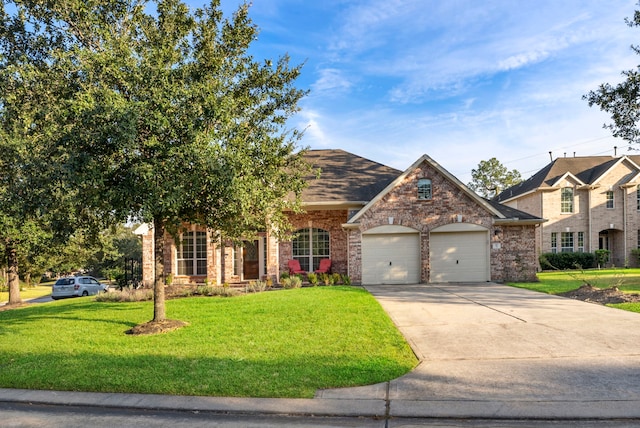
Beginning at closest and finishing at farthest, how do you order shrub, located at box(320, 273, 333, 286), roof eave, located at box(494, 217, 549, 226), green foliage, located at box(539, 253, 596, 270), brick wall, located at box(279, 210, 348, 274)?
shrub, located at box(320, 273, 333, 286) → roof eave, located at box(494, 217, 549, 226) → brick wall, located at box(279, 210, 348, 274) → green foliage, located at box(539, 253, 596, 270)

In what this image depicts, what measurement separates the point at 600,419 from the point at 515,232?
14.8m

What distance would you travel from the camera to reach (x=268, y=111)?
10.5 metres

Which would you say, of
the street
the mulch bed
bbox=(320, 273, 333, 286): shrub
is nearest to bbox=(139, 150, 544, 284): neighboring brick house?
bbox=(320, 273, 333, 286): shrub

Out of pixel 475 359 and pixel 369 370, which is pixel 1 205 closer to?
pixel 369 370

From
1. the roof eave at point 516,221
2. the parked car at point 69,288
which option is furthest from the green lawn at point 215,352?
the parked car at point 69,288

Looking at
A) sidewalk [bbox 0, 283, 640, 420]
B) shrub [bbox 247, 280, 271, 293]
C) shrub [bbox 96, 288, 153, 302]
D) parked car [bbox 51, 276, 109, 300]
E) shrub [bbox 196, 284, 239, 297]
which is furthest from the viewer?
parked car [bbox 51, 276, 109, 300]

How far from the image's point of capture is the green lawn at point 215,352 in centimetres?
550

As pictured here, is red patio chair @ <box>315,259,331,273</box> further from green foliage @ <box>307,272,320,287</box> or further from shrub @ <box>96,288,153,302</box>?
shrub @ <box>96,288,153,302</box>

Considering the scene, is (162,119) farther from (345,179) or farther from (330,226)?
(345,179)

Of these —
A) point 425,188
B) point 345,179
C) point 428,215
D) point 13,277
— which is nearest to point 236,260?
point 345,179

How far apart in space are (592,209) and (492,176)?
87.9 ft

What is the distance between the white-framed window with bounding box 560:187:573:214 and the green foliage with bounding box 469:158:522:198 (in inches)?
985

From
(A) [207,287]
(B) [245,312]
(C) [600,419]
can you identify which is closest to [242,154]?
(B) [245,312]

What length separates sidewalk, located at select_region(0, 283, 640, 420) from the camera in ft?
15.1
